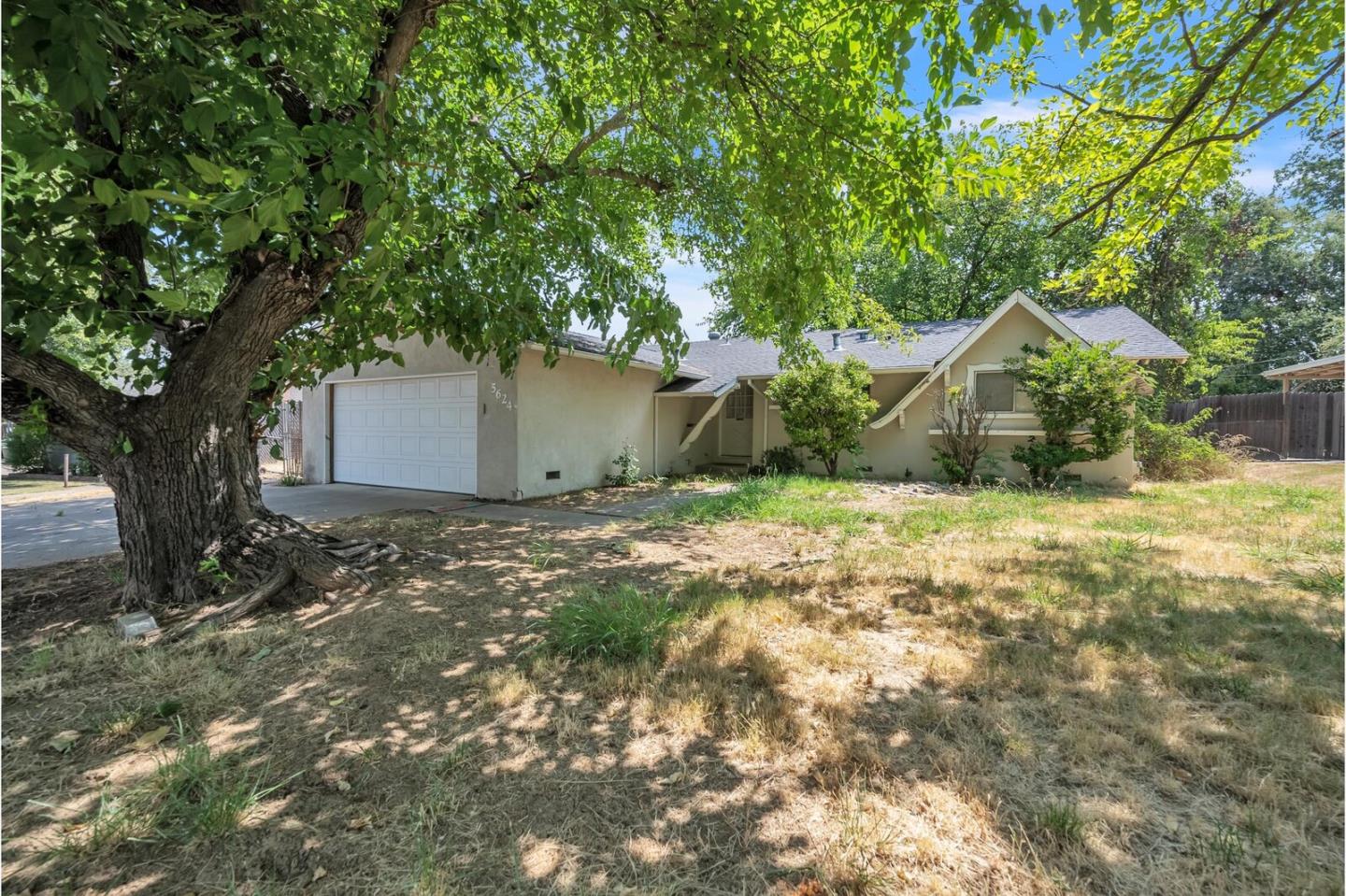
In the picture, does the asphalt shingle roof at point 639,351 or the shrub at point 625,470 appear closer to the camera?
the asphalt shingle roof at point 639,351

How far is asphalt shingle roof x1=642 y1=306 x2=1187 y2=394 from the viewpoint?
492 inches

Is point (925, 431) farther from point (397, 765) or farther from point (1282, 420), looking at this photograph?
point (1282, 420)

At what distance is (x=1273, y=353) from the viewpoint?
98.1ft

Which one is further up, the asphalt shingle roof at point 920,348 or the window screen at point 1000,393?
the asphalt shingle roof at point 920,348

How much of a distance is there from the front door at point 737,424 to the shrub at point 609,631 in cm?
1234

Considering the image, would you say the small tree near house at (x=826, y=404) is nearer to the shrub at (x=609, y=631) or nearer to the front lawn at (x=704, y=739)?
the front lawn at (x=704, y=739)

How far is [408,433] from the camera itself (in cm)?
1169

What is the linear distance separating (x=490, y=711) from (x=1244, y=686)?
12.8 feet

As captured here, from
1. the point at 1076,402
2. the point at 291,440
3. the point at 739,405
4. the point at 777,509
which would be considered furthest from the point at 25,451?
the point at 1076,402

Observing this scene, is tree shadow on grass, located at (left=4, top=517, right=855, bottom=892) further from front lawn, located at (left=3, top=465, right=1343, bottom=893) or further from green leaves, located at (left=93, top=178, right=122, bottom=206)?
green leaves, located at (left=93, top=178, right=122, bottom=206)

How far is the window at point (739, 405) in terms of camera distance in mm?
16156

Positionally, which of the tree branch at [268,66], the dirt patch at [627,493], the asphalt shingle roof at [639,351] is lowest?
the dirt patch at [627,493]

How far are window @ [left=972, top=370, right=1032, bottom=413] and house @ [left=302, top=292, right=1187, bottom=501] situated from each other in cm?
3

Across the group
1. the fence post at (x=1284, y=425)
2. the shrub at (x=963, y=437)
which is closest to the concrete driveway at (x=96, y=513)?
the shrub at (x=963, y=437)
